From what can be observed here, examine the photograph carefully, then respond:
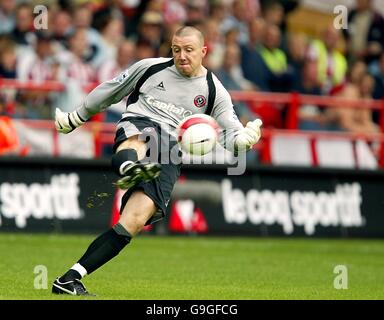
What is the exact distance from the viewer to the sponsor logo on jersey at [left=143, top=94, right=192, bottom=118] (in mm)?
10430

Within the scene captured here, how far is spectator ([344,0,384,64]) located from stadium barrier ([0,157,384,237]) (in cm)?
434

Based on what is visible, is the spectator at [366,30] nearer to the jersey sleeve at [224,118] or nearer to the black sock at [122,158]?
the jersey sleeve at [224,118]

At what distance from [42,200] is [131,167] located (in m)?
8.15

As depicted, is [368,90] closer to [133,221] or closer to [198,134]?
[198,134]

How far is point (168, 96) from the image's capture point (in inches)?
410

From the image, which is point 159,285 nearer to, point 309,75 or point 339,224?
point 339,224

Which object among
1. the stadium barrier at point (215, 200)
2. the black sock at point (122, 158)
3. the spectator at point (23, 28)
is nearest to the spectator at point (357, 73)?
the stadium barrier at point (215, 200)

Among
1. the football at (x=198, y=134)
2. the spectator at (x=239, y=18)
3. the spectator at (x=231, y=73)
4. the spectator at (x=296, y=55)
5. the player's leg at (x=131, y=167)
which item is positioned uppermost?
the spectator at (x=239, y=18)

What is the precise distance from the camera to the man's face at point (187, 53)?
33.3ft

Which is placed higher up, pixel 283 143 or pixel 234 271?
pixel 283 143

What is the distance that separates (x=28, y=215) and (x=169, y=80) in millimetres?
7499

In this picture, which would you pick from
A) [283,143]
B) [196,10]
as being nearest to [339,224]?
[283,143]

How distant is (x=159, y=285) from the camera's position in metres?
11.3
